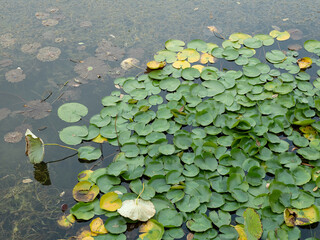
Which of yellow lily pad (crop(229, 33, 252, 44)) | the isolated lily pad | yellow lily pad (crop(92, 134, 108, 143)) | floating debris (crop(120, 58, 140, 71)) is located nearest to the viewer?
yellow lily pad (crop(92, 134, 108, 143))

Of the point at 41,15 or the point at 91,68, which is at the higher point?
the point at 41,15

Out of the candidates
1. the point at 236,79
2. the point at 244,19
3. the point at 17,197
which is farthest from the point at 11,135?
the point at 244,19

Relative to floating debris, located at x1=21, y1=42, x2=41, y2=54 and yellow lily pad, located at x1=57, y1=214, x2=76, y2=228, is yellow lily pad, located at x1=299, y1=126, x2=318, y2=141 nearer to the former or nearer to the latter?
yellow lily pad, located at x1=57, y1=214, x2=76, y2=228

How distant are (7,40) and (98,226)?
257cm

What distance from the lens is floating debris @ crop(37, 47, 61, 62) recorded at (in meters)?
3.35

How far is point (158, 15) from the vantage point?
156 inches

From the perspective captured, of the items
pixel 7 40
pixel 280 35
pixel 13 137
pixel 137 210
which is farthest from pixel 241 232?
pixel 7 40

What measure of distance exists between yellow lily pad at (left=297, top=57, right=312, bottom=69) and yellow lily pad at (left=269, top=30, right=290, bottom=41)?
41cm

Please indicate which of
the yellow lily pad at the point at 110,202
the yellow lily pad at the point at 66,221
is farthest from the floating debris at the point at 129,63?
the yellow lily pad at the point at 66,221

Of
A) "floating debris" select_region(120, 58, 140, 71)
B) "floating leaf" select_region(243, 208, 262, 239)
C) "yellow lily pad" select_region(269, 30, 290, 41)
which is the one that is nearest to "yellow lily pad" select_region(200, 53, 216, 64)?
"floating debris" select_region(120, 58, 140, 71)

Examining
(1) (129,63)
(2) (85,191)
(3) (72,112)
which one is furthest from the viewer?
(1) (129,63)

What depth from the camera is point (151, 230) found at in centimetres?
200

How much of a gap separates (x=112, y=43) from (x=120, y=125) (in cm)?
129

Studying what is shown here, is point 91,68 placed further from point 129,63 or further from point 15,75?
A: point 15,75
